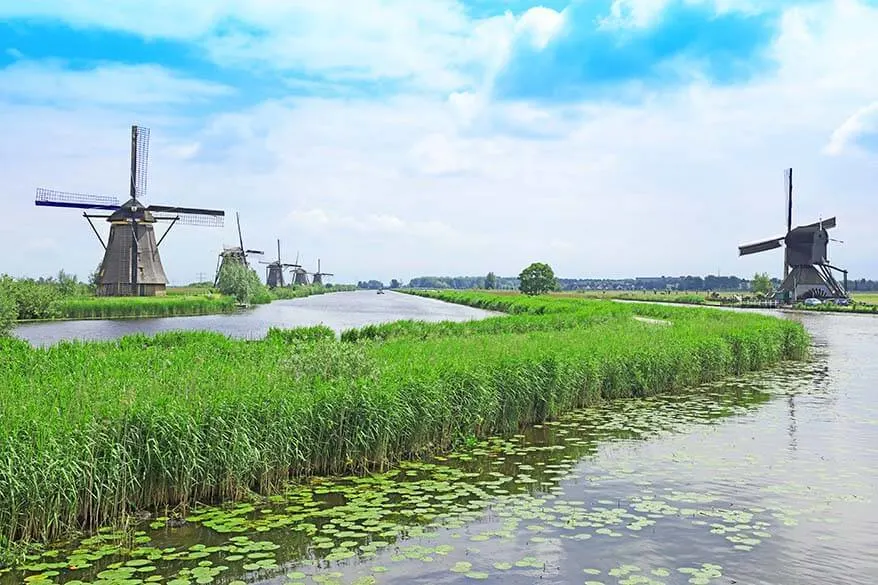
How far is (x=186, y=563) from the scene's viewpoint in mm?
6680

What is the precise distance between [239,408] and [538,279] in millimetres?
89468

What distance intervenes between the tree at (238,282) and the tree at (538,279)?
A: 121 ft

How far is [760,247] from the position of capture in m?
74.9

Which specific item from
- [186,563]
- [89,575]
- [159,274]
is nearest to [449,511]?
[186,563]

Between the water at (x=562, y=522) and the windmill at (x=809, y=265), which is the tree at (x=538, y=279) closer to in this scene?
the windmill at (x=809, y=265)

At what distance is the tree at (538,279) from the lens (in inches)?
3812

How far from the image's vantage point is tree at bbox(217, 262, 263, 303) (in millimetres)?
76688

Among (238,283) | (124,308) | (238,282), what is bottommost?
(124,308)

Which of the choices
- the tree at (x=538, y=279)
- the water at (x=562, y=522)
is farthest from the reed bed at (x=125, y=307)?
the tree at (x=538, y=279)

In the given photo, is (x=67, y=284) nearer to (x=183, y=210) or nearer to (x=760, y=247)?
(x=183, y=210)

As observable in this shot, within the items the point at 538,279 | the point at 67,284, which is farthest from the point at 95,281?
the point at 538,279

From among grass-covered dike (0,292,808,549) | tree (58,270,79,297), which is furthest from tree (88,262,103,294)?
grass-covered dike (0,292,808,549)

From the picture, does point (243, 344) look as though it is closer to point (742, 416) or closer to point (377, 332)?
point (377, 332)

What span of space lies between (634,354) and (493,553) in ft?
37.2
